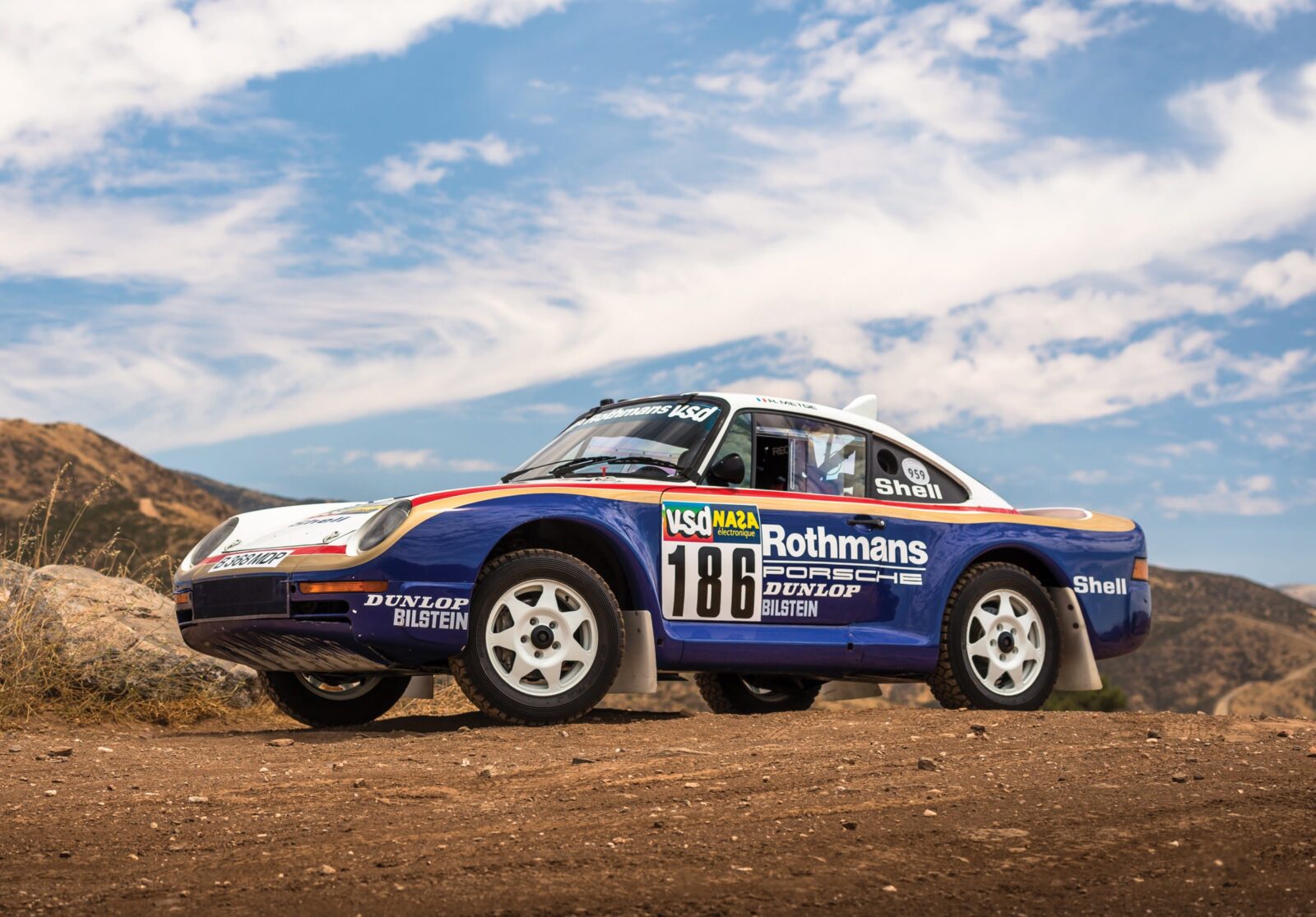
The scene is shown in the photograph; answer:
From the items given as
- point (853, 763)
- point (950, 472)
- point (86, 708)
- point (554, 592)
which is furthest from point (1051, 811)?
point (86, 708)

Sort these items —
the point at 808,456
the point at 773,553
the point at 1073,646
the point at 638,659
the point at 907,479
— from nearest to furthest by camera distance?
1. the point at 638,659
2. the point at 773,553
3. the point at 808,456
4. the point at 907,479
5. the point at 1073,646

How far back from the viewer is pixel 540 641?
7211 mm

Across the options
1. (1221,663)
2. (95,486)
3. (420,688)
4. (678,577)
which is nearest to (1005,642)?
(678,577)

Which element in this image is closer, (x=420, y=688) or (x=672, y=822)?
(x=672, y=822)

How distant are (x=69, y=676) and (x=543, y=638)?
387 centimetres

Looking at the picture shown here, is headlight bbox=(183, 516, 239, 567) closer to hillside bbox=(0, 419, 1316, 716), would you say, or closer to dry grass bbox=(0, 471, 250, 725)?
dry grass bbox=(0, 471, 250, 725)

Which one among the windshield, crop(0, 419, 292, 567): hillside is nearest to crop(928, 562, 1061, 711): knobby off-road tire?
the windshield

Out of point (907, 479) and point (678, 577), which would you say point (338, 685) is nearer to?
point (678, 577)

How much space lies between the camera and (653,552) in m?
7.55

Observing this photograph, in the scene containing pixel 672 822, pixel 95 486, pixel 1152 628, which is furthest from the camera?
pixel 1152 628

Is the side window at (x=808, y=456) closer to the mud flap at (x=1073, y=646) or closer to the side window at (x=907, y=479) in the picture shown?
the side window at (x=907, y=479)

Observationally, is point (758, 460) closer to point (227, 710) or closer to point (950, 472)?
point (950, 472)

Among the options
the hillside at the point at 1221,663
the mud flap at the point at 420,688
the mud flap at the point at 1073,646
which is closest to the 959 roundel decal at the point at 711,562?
the mud flap at the point at 420,688

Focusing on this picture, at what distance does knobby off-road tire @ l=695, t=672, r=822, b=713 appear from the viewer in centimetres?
1030
